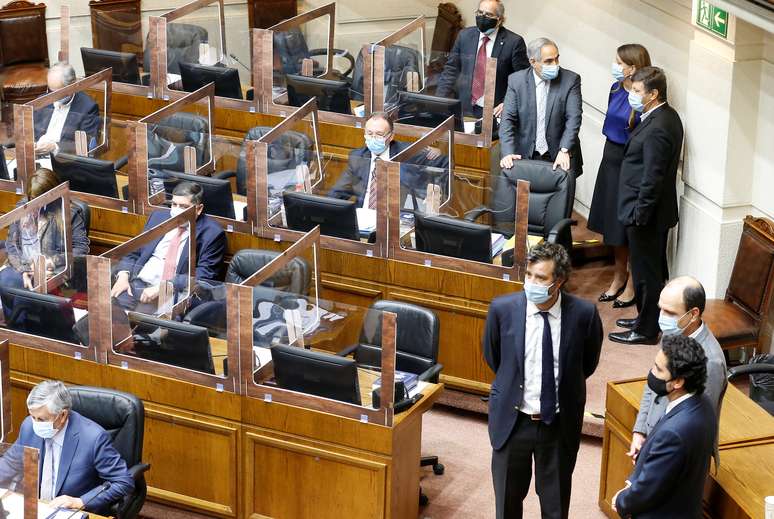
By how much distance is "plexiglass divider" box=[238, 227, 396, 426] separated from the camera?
5730 mm

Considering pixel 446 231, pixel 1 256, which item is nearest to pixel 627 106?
pixel 446 231

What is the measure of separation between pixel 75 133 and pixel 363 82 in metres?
2.01

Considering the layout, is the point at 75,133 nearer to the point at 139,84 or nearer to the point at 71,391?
the point at 139,84

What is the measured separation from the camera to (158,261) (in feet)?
A: 21.9

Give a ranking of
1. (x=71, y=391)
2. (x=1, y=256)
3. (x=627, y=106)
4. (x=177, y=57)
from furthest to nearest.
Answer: (x=177, y=57) → (x=627, y=106) → (x=1, y=256) → (x=71, y=391)

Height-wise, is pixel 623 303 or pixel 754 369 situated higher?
pixel 754 369

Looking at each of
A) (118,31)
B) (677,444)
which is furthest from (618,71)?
(118,31)

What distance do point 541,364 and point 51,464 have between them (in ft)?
6.78

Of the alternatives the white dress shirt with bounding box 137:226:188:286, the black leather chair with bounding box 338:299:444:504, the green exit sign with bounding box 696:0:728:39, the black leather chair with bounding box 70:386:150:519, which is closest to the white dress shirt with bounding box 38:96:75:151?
the white dress shirt with bounding box 137:226:188:286

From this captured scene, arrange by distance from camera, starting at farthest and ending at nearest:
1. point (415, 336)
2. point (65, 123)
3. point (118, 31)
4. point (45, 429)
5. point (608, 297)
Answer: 1. point (118, 31)
2. point (65, 123)
3. point (608, 297)
4. point (415, 336)
5. point (45, 429)

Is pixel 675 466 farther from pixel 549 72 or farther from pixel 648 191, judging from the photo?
pixel 549 72

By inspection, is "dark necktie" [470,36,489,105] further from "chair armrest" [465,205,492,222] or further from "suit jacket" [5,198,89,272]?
"suit jacket" [5,198,89,272]

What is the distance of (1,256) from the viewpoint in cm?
689

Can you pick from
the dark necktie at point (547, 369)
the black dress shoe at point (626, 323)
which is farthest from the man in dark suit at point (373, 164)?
the dark necktie at point (547, 369)
